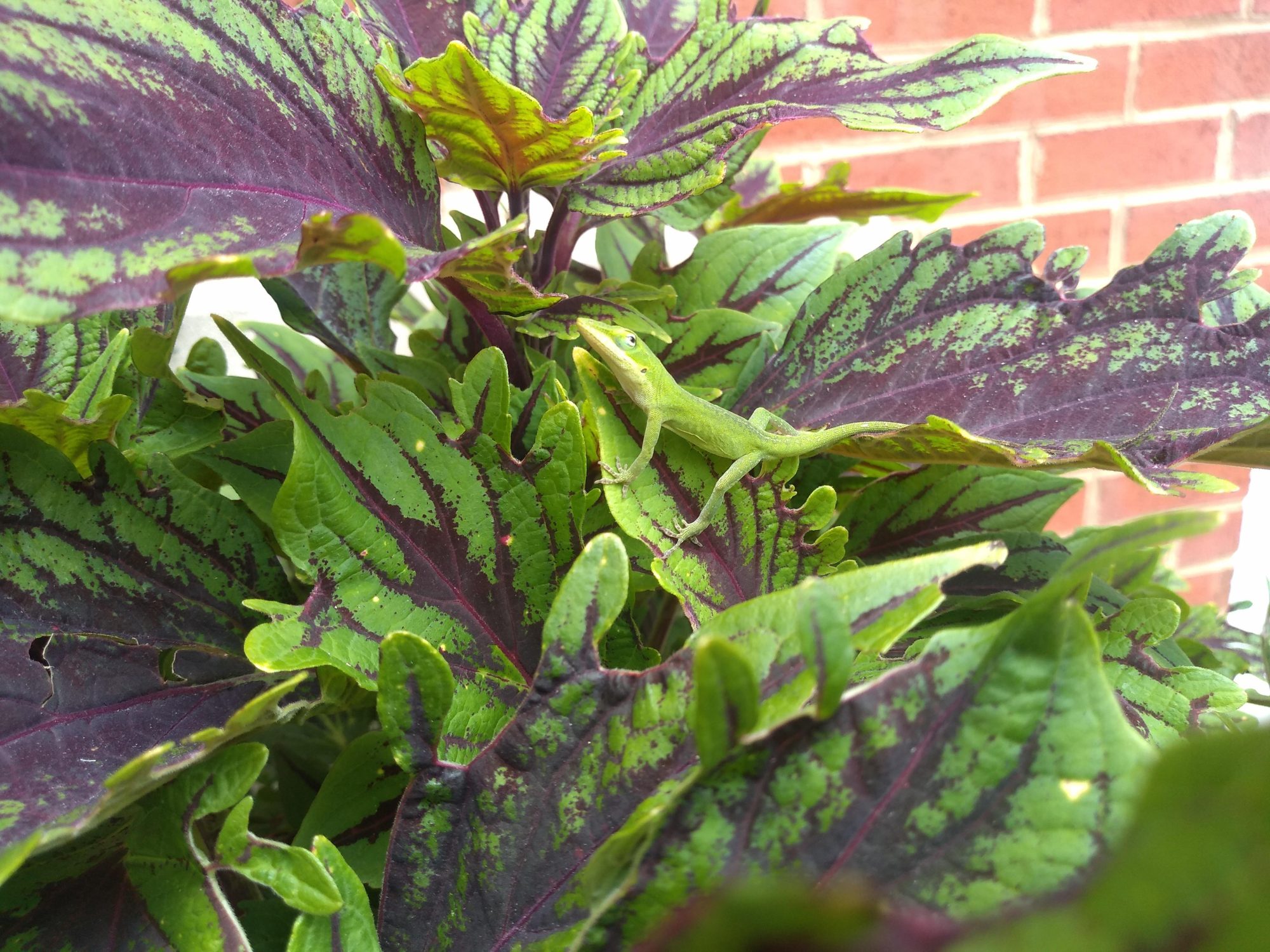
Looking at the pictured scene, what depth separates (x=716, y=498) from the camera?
0.43 meters

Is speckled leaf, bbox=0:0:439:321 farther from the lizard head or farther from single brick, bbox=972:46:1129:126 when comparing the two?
single brick, bbox=972:46:1129:126

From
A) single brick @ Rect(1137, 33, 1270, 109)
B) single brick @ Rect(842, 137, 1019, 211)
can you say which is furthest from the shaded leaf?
single brick @ Rect(1137, 33, 1270, 109)

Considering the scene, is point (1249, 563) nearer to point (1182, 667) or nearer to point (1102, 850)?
point (1182, 667)

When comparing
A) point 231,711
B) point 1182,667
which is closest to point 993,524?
point 1182,667

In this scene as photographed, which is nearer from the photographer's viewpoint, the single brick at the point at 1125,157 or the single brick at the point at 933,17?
the single brick at the point at 933,17

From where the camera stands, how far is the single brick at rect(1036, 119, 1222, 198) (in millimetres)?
1466

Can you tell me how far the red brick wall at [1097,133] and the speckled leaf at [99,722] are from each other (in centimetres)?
120

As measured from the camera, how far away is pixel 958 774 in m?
0.22

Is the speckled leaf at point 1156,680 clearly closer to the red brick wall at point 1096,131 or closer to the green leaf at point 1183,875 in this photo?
the green leaf at point 1183,875

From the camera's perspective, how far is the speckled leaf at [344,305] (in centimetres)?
53

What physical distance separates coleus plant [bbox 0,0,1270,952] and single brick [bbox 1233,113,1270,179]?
4.46 feet

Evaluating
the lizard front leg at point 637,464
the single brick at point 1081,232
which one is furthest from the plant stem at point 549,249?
the single brick at point 1081,232

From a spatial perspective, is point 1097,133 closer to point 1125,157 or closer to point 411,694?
point 1125,157

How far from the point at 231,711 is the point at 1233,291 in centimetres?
51
